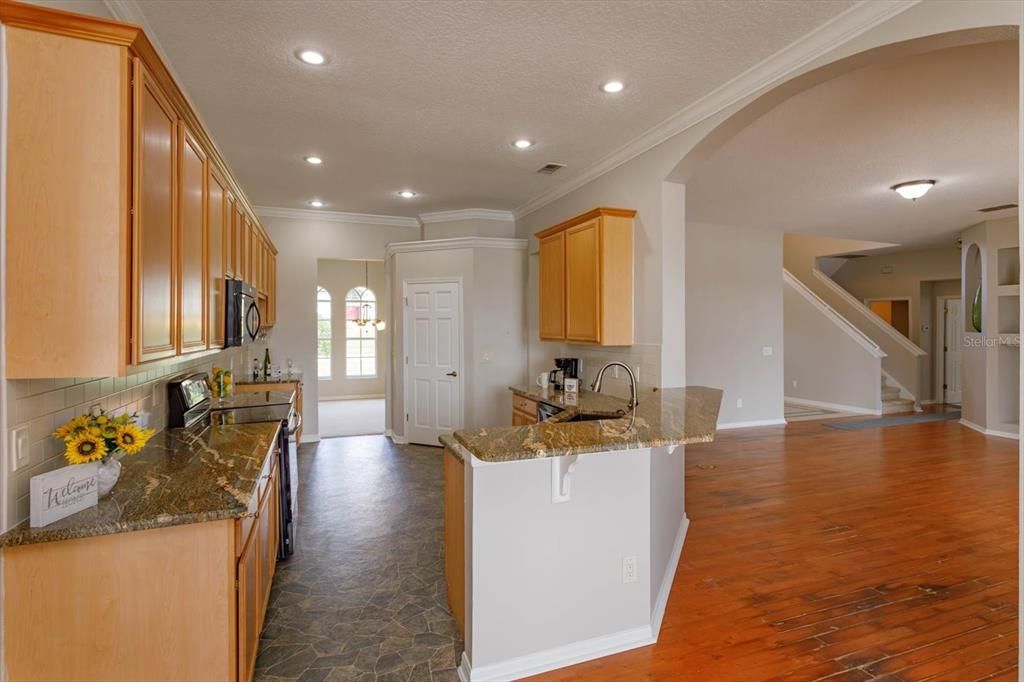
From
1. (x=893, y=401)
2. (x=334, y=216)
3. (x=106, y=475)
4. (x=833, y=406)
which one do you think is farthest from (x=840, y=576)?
(x=893, y=401)

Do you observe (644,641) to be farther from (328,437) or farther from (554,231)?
(328,437)

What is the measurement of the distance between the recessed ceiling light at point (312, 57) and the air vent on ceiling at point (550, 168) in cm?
225

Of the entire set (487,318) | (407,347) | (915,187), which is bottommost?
(407,347)

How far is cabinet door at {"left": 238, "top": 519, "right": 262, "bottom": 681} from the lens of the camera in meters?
1.83

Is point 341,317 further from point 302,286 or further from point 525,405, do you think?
point 525,405

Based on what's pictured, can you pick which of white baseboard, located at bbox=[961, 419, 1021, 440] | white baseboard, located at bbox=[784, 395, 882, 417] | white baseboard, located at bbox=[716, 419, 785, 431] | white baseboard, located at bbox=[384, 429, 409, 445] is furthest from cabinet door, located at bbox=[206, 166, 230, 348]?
white baseboard, located at bbox=[784, 395, 882, 417]

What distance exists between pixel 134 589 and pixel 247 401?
8.59ft

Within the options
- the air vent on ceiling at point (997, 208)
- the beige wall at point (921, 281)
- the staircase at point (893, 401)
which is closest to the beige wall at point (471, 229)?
the air vent on ceiling at point (997, 208)

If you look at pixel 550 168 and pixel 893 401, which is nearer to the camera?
pixel 550 168

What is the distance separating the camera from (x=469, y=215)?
21.2ft

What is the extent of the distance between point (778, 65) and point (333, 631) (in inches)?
146

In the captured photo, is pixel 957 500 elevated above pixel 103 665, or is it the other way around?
pixel 103 665

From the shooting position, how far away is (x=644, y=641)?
243 cm

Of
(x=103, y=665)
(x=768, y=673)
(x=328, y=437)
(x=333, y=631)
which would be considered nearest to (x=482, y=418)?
(x=328, y=437)
